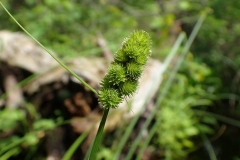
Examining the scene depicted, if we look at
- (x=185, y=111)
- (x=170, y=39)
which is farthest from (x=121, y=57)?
(x=170, y=39)

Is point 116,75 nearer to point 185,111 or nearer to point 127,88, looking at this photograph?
point 127,88

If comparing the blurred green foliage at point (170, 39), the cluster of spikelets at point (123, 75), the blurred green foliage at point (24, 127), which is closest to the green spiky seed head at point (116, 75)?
the cluster of spikelets at point (123, 75)

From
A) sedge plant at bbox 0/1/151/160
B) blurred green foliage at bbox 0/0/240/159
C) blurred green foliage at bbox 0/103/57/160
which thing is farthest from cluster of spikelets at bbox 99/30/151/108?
blurred green foliage at bbox 0/0/240/159

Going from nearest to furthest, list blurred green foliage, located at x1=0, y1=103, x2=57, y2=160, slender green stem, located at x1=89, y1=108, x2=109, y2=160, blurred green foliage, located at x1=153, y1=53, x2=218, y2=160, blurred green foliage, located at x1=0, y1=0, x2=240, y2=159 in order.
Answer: slender green stem, located at x1=89, y1=108, x2=109, y2=160
blurred green foliage, located at x1=0, y1=103, x2=57, y2=160
blurred green foliage, located at x1=153, y1=53, x2=218, y2=160
blurred green foliage, located at x1=0, y1=0, x2=240, y2=159

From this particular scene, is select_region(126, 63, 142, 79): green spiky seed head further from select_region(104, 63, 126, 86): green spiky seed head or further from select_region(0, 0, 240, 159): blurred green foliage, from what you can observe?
select_region(0, 0, 240, 159): blurred green foliage

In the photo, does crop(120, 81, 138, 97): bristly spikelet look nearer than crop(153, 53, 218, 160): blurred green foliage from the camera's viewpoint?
Yes

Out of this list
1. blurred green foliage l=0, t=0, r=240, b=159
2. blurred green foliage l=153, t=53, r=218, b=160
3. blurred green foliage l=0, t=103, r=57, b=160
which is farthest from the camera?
blurred green foliage l=0, t=0, r=240, b=159

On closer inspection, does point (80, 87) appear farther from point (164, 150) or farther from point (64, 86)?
point (164, 150)

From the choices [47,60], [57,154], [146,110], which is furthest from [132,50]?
[146,110]
